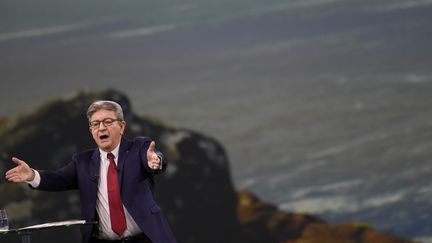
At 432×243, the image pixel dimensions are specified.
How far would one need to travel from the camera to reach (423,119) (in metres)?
7.14

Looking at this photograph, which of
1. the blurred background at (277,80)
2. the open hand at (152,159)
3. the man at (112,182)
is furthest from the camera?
the blurred background at (277,80)

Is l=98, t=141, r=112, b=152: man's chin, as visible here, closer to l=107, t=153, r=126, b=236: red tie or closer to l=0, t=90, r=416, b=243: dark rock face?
l=107, t=153, r=126, b=236: red tie

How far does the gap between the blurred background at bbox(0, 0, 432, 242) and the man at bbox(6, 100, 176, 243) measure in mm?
3169

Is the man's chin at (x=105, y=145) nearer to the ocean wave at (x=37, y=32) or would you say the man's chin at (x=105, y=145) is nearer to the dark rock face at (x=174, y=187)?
the dark rock face at (x=174, y=187)

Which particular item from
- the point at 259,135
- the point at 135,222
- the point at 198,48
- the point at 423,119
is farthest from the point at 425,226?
the point at 135,222

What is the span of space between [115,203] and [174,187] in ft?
10.8

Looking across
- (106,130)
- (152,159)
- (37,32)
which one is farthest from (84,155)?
(37,32)

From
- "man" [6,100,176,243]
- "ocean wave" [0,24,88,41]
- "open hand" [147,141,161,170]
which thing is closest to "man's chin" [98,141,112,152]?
"man" [6,100,176,243]

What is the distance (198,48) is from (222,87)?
315 millimetres

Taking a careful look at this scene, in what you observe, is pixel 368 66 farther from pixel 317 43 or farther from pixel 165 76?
pixel 165 76

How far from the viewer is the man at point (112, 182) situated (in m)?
3.96

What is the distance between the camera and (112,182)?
4004 mm

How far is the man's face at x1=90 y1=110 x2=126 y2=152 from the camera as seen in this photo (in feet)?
12.9

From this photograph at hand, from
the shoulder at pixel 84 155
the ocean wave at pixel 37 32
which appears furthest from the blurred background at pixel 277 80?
the shoulder at pixel 84 155
